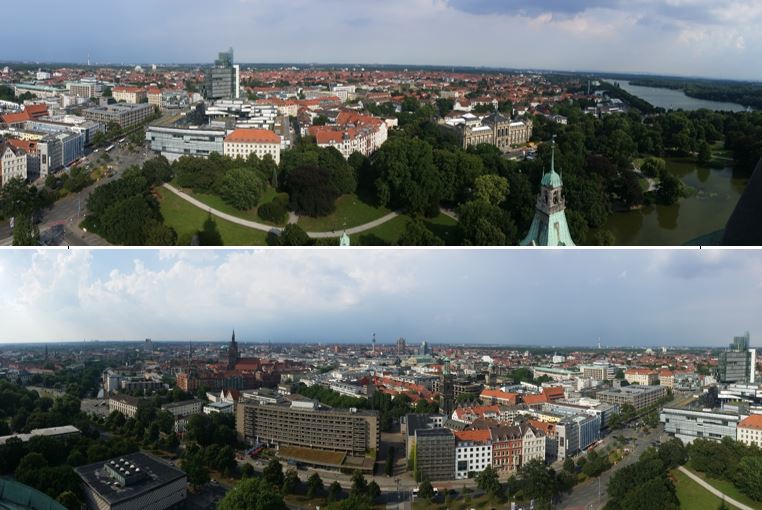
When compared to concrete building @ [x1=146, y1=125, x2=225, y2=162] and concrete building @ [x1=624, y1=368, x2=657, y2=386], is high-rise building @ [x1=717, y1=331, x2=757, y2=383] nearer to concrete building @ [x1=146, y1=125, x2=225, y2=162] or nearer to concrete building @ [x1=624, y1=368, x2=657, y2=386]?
concrete building @ [x1=624, y1=368, x2=657, y2=386]

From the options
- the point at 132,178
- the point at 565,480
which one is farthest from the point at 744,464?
the point at 132,178

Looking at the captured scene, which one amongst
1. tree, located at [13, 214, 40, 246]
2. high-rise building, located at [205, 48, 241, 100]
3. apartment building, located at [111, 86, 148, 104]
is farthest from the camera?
apartment building, located at [111, 86, 148, 104]

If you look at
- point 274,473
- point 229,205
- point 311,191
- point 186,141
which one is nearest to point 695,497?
point 274,473

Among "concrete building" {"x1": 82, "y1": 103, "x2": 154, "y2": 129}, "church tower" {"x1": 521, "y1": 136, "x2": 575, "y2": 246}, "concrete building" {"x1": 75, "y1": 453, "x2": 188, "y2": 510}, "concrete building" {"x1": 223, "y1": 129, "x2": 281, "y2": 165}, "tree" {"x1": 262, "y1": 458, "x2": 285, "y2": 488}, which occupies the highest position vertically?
"concrete building" {"x1": 82, "y1": 103, "x2": 154, "y2": 129}

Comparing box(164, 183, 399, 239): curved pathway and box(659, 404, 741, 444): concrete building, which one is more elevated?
box(164, 183, 399, 239): curved pathway

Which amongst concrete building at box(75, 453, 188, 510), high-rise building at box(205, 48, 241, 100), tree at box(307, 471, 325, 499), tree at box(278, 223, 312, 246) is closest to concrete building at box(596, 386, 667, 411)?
tree at box(307, 471, 325, 499)

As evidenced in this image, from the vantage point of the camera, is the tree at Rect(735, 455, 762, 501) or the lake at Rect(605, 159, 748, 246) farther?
the lake at Rect(605, 159, 748, 246)

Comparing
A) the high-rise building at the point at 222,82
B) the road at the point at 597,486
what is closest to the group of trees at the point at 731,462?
the road at the point at 597,486

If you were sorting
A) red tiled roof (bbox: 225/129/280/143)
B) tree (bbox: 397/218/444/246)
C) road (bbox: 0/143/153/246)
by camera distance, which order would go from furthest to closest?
red tiled roof (bbox: 225/129/280/143), tree (bbox: 397/218/444/246), road (bbox: 0/143/153/246)
